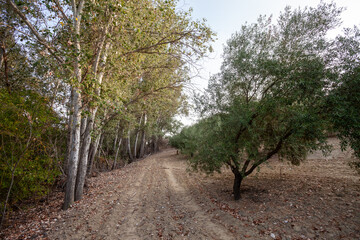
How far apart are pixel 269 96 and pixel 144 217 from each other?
6.95 meters

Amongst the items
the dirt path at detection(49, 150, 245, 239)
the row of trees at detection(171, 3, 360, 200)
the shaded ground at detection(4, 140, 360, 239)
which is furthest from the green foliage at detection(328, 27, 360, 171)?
the dirt path at detection(49, 150, 245, 239)

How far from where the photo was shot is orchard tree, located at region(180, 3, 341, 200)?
5797mm

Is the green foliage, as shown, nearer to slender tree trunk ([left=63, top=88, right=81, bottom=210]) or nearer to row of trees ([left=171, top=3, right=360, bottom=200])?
row of trees ([left=171, top=3, right=360, bottom=200])

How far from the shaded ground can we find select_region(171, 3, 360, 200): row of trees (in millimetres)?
1709

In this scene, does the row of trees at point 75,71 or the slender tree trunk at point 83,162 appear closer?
the row of trees at point 75,71

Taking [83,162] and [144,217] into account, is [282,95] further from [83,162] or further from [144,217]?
[83,162]

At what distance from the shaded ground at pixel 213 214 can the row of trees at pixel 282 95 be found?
5.61 feet

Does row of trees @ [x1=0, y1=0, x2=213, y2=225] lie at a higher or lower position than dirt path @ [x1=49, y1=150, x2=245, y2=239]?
higher

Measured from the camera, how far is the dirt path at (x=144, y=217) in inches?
209

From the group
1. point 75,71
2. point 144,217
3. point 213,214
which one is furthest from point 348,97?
point 75,71

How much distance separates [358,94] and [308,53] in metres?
2.60

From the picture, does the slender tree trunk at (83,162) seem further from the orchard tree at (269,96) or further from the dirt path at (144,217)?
the orchard tree at (269,96)

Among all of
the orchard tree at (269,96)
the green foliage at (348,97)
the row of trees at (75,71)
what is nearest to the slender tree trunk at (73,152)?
the row of trees at (75,71)

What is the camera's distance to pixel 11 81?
34.0 feet
